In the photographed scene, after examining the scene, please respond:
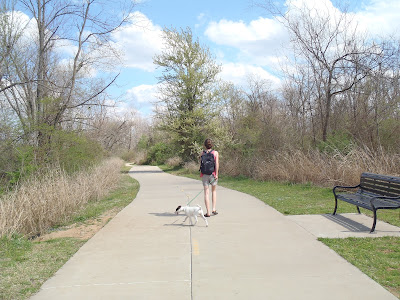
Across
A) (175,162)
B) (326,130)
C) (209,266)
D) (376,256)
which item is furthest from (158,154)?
(376,256)

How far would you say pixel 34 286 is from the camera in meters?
4.75

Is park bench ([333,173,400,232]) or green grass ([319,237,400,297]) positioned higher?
park bench ([333,173,400,232])

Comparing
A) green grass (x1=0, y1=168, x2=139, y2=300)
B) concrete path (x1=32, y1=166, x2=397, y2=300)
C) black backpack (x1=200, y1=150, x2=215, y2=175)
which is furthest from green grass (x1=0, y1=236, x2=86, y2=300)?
black backpack (x1=200, y1=150, x2=215, y2=175)

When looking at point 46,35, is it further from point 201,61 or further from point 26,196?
point 201,61

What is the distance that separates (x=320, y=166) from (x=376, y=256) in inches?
387

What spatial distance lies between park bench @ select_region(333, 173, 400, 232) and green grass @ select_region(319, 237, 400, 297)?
70 cm

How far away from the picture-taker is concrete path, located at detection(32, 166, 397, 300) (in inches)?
175

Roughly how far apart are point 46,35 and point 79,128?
437 centimetres

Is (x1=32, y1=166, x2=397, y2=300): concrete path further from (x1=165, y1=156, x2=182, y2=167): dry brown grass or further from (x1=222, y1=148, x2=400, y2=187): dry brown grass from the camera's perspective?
(x1=165, y1=156, x2=182, y2=167): dry brown grass

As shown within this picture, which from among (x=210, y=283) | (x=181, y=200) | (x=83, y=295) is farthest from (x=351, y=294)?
(x=181, y=200)

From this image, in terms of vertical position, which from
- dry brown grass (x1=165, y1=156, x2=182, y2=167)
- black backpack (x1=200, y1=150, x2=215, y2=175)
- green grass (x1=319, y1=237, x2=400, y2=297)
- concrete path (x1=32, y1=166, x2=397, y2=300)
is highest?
black backpack (x1=200, y1=150, x2=215, y2=175)

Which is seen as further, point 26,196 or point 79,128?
point 79,128

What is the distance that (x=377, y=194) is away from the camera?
8500mm

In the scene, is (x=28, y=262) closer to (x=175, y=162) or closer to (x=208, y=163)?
(x=208, y=163)
